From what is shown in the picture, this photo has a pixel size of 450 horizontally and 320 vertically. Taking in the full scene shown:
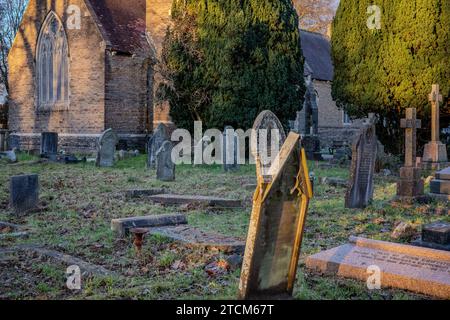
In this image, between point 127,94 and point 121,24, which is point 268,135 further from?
point 121,24

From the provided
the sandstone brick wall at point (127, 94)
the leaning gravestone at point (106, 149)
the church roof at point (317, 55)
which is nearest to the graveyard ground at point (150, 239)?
the leaning gravestone at point (106, 149)

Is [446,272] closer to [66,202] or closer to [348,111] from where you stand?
[66,202]

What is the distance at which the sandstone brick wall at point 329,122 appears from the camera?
3294cm

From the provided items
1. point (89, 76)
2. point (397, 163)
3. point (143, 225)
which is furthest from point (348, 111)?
point (143, 225)

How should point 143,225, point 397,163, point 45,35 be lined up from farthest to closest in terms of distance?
point 45,35 < point 397,163 < point 143,225

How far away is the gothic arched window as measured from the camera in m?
23.1

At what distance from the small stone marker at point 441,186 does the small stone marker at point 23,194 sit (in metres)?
7.69

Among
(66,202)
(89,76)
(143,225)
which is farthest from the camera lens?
(89,76)

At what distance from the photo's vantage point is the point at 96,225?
7211 mm

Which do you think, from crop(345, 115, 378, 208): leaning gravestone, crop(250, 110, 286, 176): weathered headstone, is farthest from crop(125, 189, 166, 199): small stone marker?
crop(345, 115, 378, 208): leaning gravestone

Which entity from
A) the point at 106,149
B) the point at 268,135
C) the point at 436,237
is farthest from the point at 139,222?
the point at 106,149

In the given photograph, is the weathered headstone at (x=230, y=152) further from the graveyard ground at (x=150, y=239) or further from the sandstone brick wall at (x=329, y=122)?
the sandstone brick wall at (x=329, y=122)

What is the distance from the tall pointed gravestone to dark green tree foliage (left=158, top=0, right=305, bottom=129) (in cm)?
1411
